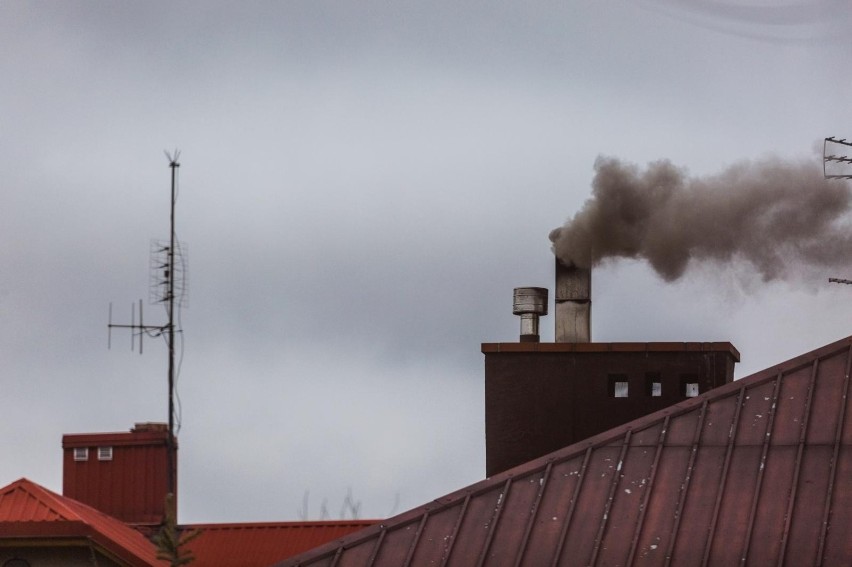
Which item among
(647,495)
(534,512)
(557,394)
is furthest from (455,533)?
(557,394)

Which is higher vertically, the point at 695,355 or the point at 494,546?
the point at 695,355

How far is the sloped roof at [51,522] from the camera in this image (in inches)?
1238

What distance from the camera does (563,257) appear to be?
36344 mm

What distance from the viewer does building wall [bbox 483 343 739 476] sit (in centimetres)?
3256

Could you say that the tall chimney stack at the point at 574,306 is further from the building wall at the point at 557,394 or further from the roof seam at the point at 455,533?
the roof seam at the point at 455,533

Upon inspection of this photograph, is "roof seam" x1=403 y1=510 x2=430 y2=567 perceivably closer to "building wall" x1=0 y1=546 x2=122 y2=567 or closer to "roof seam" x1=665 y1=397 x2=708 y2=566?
"roof seam" x1=665 y1=397 x2=708 y2=566

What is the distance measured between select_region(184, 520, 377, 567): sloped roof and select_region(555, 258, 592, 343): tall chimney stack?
219 inches

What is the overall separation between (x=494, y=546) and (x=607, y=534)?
1404 mm

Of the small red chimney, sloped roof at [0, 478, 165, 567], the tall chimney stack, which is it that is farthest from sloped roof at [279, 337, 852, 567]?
the small red chimney

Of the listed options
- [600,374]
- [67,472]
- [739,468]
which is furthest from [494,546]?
[67,472]

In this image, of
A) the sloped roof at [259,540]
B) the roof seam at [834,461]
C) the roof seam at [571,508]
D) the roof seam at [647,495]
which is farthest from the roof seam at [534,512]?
the sloped roof at [259,540]

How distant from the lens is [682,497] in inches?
1024

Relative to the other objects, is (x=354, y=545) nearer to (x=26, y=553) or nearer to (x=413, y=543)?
(x=413, y=543)

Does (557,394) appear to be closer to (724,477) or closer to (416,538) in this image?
(416,538)
